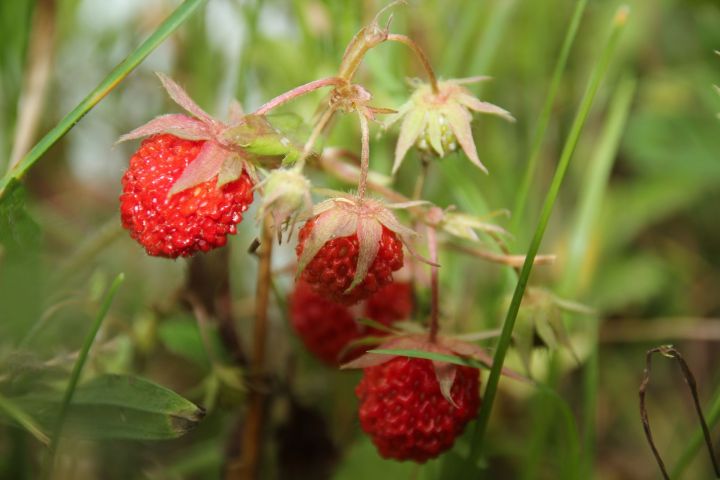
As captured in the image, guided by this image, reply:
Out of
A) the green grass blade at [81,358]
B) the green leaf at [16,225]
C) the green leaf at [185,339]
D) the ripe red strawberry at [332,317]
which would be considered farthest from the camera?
the green leaf at [185,339]

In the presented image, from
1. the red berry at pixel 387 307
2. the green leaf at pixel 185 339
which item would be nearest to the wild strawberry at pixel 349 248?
the red berry at pixel 387 307

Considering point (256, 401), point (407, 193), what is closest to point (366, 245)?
point (256, 401)

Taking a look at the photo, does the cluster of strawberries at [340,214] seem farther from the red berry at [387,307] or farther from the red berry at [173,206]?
the red berry at [387,307]

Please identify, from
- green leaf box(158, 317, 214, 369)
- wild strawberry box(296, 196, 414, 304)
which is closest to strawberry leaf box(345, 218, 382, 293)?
wild strawberry box(296, 196, 414, 304)

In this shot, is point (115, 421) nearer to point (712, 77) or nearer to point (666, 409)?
point (666, 409)

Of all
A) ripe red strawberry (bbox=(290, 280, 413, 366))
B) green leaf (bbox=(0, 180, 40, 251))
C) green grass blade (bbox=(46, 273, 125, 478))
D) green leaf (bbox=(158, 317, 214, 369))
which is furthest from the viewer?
green leaf (bbox=(158, 317, 214, 369))

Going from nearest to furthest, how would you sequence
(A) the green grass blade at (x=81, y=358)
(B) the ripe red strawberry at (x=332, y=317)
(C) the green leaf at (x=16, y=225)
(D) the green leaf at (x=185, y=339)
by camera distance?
(A) the green grass blade at (x=81, y=358) < (C) the green leaf at (x=16, y=225) < (B) the ripe red strawberry at (x=332, y=317) < (D) the green leaf at (x=185, y=339)

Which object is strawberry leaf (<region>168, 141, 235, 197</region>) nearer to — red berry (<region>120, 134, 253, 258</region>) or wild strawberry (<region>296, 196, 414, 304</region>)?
red berry (<region>120, 134, 253, 258</region>)

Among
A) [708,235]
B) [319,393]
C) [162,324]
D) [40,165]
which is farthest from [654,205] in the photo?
[40,165]
